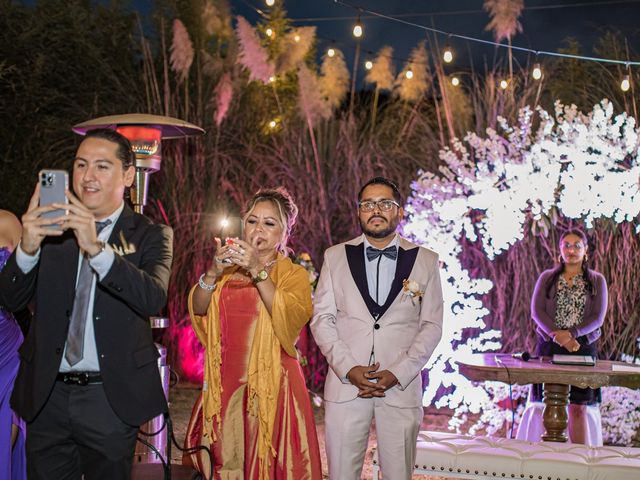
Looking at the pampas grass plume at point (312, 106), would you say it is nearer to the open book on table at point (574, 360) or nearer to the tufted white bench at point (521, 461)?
the open book on table at point (574, 360)

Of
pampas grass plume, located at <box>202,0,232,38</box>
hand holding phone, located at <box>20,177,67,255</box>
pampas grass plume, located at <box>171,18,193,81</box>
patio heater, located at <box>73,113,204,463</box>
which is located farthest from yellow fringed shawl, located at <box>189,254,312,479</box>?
pampas grass plume, located at <box>202,0,232,38</box>

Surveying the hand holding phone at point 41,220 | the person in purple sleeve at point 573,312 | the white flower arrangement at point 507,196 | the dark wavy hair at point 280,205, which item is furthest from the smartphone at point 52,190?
the white flower arrangement at point 507,196

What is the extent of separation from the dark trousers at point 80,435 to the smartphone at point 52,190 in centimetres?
65

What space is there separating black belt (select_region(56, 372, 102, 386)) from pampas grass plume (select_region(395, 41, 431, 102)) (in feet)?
28.4

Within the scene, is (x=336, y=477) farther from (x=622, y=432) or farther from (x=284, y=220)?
(x=622, y=432)

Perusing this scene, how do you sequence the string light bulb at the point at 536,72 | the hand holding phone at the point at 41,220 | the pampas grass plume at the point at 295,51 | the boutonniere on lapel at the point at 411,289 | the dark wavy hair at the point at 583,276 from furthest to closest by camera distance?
the pampas grass plume at the point at 295,51 → the string light bulb at the point at 536,72 → the dark wavy hair at the point at 583,276 → the boutonniere on lapel at the point at 411,289 → the hand holding phone at the point at 41,220

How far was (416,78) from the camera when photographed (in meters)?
11.1

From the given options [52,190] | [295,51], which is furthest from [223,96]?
[52,190]

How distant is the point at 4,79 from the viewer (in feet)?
39.0

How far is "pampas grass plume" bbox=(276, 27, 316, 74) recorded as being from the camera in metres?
11.4

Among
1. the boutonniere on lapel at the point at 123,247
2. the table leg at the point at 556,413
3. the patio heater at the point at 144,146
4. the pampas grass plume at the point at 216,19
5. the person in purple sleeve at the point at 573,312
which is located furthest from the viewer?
the pampas grass plume at the point at 216,19

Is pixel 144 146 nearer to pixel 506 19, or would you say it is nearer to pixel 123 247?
pixel 123 247

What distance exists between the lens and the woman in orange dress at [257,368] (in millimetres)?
4098

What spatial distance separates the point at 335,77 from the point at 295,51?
79 cm
